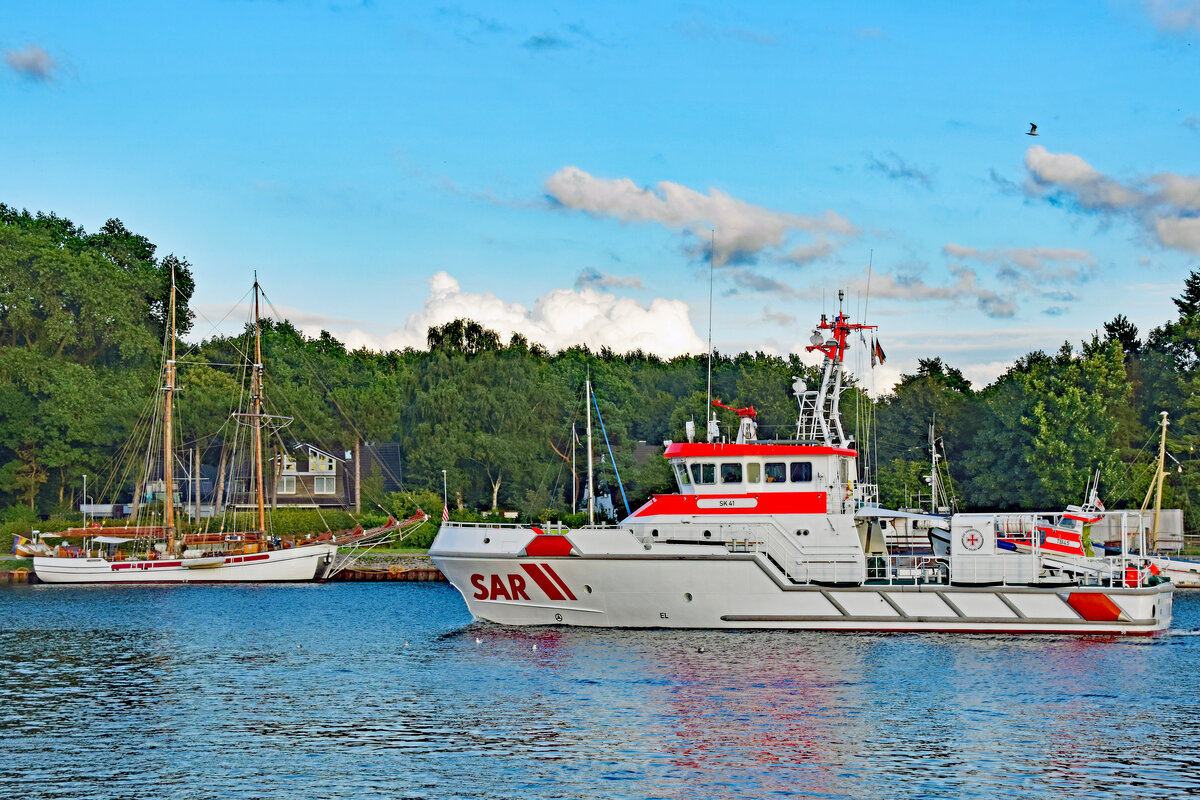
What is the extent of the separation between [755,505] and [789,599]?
331 cm

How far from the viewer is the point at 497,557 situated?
118 feet

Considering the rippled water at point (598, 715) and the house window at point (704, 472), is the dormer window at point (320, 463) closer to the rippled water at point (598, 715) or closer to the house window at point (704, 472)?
the rippled water at point (598, 715)

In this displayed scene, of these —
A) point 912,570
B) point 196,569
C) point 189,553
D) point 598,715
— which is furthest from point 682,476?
point 189,553

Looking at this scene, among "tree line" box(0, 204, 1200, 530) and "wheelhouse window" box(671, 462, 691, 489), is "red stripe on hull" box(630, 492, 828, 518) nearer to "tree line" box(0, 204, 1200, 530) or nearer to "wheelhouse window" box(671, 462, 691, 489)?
"wheelhouse window" box(671, 462, 691, 489)

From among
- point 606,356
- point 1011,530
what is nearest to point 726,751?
point 1011,530

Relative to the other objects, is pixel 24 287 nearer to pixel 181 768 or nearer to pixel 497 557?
pixel 497 557

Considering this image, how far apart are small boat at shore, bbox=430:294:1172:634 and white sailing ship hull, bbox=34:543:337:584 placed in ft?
89.4

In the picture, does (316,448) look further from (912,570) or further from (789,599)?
(912,570)

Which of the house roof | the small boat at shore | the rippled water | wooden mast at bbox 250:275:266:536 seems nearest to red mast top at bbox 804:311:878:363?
the small boat at shore

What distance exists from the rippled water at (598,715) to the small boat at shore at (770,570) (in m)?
0.79

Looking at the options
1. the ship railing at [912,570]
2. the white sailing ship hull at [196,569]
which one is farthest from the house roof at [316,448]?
the ship railing at [912,570]

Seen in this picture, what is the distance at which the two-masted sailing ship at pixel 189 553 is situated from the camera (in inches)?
2454

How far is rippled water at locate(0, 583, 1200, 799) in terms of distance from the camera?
20750mm

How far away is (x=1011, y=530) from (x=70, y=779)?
90.1 feet
